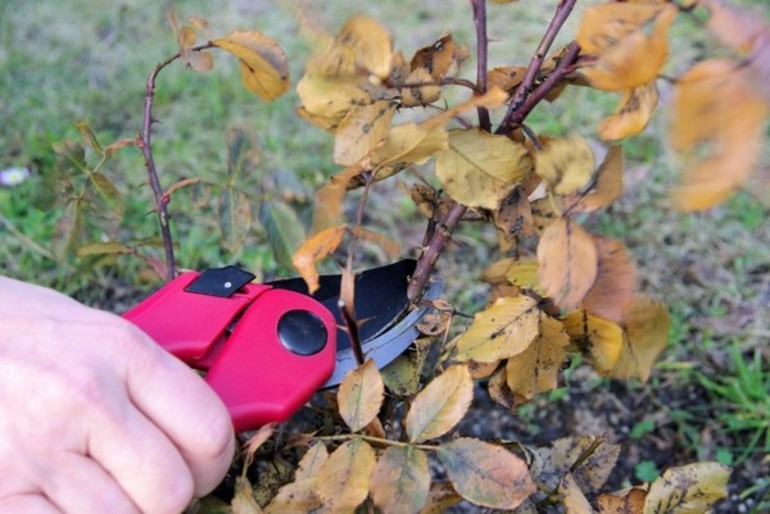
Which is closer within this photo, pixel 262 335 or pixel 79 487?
pixel 79 487

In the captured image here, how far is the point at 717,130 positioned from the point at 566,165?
0.84 ft

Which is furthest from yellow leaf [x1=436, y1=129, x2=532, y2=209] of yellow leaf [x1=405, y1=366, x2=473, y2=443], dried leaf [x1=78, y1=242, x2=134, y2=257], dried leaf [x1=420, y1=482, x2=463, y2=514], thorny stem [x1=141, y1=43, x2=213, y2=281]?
dried leaf [x1=78, y1=242, x2=134, y2=257]

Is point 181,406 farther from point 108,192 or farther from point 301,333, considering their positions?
point 108,192

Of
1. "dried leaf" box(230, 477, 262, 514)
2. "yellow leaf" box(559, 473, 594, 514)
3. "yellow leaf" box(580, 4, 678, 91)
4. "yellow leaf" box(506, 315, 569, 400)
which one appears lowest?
"yellow leaf" box(559, 473, 594, 514)

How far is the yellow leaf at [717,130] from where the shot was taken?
0.44 m

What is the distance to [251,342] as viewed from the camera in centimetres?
86

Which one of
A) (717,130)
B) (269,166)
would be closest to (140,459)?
(717,130)

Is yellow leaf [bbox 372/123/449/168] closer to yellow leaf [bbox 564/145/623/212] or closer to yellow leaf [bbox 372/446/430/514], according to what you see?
yellow leaf [bbox 564/145/623/212]

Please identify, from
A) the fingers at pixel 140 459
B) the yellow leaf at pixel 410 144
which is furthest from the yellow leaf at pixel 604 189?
the fingers at pixel 140 459

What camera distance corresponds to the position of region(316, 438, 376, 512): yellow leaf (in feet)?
2.37

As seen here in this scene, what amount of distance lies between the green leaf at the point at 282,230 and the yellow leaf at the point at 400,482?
33cm

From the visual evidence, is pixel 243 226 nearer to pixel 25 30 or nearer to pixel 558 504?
pixel 558 504

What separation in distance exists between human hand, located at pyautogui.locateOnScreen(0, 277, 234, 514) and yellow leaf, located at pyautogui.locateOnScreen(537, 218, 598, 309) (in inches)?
11.4

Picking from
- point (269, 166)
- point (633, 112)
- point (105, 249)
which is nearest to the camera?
point (633, 112)
